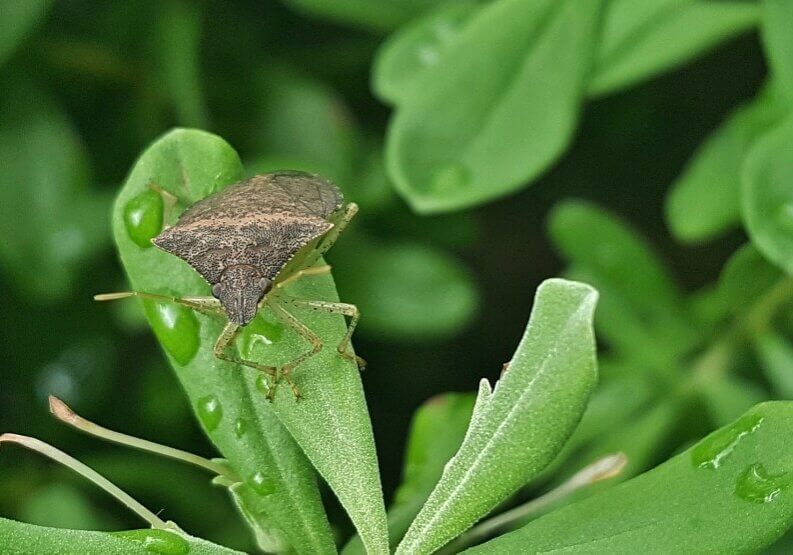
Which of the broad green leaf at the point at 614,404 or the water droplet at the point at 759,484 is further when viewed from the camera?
the broad green leaf at the point at 614,404

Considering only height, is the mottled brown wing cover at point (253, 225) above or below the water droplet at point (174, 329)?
above

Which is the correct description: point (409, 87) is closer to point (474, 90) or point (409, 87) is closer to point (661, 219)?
point (474, 90)

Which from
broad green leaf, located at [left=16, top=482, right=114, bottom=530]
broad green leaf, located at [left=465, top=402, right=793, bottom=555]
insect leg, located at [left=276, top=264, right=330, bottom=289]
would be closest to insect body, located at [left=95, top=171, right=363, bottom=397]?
insect leg, located at [left=276, top=264, right=330, bottom=289]

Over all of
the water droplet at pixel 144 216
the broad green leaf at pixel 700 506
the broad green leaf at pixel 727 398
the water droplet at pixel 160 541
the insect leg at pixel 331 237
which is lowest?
the broad green leaf at pixel 727 398

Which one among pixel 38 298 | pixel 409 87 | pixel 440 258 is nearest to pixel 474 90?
pixel 409 87

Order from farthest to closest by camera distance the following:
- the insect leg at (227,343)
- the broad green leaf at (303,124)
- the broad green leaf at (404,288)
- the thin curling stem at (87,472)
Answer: the broad green leaf at (303,124), the broad green leaf at (404,288), the insect leg at (227,343), the thin curling stem at (87,472)

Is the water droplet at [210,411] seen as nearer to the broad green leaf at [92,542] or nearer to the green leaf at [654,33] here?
the broad green leaf at [92,542]

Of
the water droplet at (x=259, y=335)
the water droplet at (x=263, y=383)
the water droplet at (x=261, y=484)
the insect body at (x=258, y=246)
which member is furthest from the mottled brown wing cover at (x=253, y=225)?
the water droplet at (x=261, y=484)
